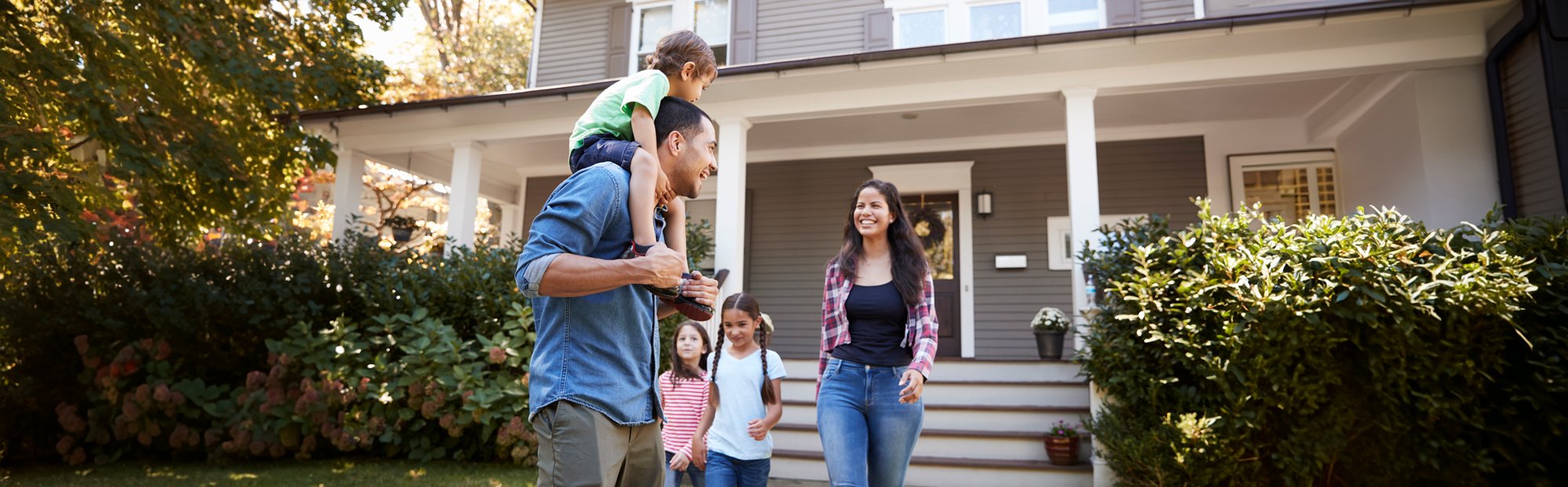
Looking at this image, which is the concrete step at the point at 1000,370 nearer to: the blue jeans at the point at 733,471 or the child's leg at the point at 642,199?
the blue jeans at the point at 733,471

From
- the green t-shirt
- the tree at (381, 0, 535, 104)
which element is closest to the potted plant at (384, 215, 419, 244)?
the tree at (381, 0, 535, 104)

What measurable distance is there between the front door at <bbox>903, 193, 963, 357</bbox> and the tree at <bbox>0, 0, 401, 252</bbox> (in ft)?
20.4

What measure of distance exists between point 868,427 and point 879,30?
7412 mm

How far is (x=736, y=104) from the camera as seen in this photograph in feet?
25.8

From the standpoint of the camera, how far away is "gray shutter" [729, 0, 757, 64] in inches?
397

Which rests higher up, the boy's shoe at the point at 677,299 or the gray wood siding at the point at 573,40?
the gray wood siding at the point at 573,40

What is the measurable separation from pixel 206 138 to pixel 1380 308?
816 cm

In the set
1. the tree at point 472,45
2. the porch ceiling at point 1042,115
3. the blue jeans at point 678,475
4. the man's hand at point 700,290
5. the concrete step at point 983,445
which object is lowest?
the concrete step at point 983,445

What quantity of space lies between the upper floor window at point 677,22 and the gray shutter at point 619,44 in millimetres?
64

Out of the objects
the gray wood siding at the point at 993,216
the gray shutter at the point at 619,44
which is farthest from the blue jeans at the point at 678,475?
the gray shutter at the point at 619,44

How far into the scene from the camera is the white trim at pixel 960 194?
9078mm

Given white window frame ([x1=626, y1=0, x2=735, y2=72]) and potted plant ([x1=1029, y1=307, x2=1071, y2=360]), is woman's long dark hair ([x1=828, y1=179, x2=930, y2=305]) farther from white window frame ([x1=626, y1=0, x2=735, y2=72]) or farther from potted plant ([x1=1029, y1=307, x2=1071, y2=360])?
white window frame ([x1=626, y1=0, x2=735, y2=72])

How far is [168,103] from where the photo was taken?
6.58 m

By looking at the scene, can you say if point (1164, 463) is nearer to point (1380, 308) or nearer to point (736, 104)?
point (1380, 308)
